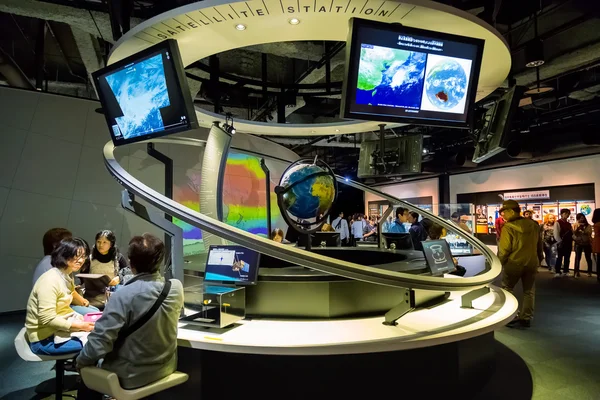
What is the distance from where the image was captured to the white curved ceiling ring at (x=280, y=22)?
3.00 metres

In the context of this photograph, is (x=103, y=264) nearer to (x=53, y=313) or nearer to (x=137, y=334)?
(x=53, y=313)

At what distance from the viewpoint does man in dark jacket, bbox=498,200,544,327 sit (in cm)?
541

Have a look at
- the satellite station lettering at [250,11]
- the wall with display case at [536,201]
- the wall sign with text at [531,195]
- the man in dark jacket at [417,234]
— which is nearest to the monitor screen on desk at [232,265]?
Result: the satellite station lettering at [250,11]

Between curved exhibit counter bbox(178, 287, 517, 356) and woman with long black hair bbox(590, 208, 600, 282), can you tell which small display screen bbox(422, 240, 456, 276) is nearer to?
curved exhibit counter bbox(178, 287, 517, 356)

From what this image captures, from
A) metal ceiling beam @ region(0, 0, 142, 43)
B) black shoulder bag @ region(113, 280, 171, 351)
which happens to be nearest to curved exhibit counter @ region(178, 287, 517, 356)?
black shoulder bag @ region(113, 280, 171, 351)

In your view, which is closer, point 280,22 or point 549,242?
point 280,22

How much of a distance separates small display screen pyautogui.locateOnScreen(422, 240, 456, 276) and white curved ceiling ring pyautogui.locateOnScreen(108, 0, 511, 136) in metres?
1.86

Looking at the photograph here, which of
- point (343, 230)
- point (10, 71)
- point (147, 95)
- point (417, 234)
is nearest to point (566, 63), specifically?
point (417, 234)

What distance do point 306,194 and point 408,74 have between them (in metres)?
1.42

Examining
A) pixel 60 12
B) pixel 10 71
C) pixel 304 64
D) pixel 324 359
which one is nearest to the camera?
pixel 324 359

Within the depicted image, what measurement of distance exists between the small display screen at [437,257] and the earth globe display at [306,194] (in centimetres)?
104

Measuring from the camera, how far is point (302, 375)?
2.76m

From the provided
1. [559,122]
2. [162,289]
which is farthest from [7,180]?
[559,122]

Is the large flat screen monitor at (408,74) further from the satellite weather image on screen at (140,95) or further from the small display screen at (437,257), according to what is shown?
the satellite weather image on screen at (140,95)
